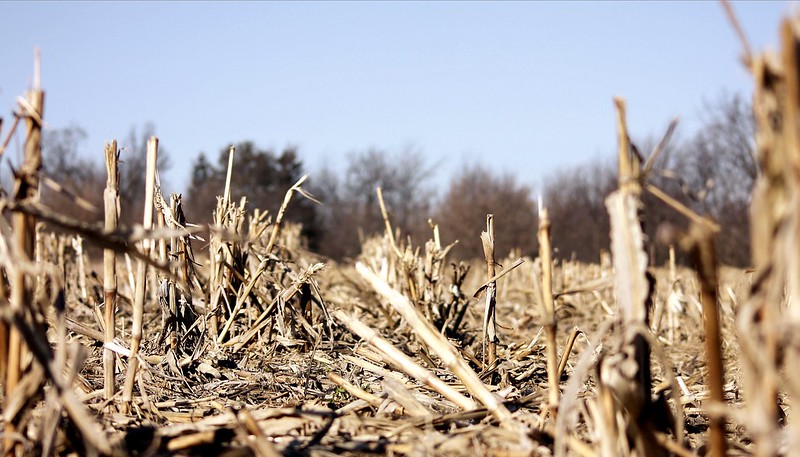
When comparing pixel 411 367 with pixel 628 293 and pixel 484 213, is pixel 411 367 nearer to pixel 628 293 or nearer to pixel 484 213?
pixel 628 293

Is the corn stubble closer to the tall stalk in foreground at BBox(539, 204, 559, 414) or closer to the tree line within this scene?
the tall stalk in foreground at BBox(539, 204, 559, 414)

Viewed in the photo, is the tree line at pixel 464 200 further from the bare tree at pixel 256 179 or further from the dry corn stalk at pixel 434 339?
the dry corn stalk at pixel 434 339

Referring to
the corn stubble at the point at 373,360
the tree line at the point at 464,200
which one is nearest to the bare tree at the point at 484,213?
the tree line at the point at 464,200

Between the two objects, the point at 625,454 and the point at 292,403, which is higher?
the point at 625,454

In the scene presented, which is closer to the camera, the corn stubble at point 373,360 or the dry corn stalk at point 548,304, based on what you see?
the corn stubble at point 373,360

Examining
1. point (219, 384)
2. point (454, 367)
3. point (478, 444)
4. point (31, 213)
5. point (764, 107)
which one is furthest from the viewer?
point (219, 384)

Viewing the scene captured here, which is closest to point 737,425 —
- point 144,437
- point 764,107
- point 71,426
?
point 764,107

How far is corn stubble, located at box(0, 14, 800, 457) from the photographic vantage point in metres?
1.47

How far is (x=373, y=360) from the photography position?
3809mm

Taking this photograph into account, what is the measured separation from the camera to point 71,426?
83.4 inches

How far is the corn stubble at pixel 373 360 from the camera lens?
1471 millimetres

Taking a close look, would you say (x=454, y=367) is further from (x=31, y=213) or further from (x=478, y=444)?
(x=31, y=213)

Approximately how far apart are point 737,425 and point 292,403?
1.87 m

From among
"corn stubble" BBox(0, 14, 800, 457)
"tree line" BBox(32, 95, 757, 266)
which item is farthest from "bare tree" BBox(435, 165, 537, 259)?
"corn stubble" BBox(0, 14, 800, 457)
